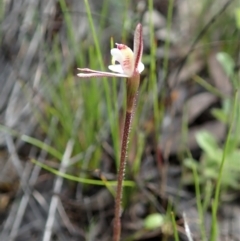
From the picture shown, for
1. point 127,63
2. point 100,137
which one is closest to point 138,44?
point 127,63

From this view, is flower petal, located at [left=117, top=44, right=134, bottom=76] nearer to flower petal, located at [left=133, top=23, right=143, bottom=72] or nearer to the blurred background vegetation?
flower petal, located at [left=133, top=23, right=143, bottom=72]

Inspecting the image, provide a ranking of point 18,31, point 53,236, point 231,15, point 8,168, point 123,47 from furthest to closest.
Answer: point 231,15, point 18,31, point 8,168, point 53,236, point 123,47

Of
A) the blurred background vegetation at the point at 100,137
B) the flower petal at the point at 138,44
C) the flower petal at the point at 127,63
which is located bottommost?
the blurred background vegetation at the point at 100,137

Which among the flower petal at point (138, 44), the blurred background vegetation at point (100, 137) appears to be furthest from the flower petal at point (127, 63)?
the blurred background vegetation at point (100, 137)

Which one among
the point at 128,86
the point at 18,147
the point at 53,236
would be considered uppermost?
the point at 128,86

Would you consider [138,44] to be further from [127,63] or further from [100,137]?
[100,137]

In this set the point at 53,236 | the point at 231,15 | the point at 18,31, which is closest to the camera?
the point at 53,236

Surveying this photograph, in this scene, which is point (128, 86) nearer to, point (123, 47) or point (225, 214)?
point (123, 47)

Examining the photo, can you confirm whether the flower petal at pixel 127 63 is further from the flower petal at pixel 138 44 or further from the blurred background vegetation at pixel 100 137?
the blurred background vegetation at pixel 100 137

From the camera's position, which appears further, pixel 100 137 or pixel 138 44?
pixel 100 137

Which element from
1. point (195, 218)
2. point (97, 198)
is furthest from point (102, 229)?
point (195, 218)

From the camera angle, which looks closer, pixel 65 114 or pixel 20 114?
pixel 65 114
